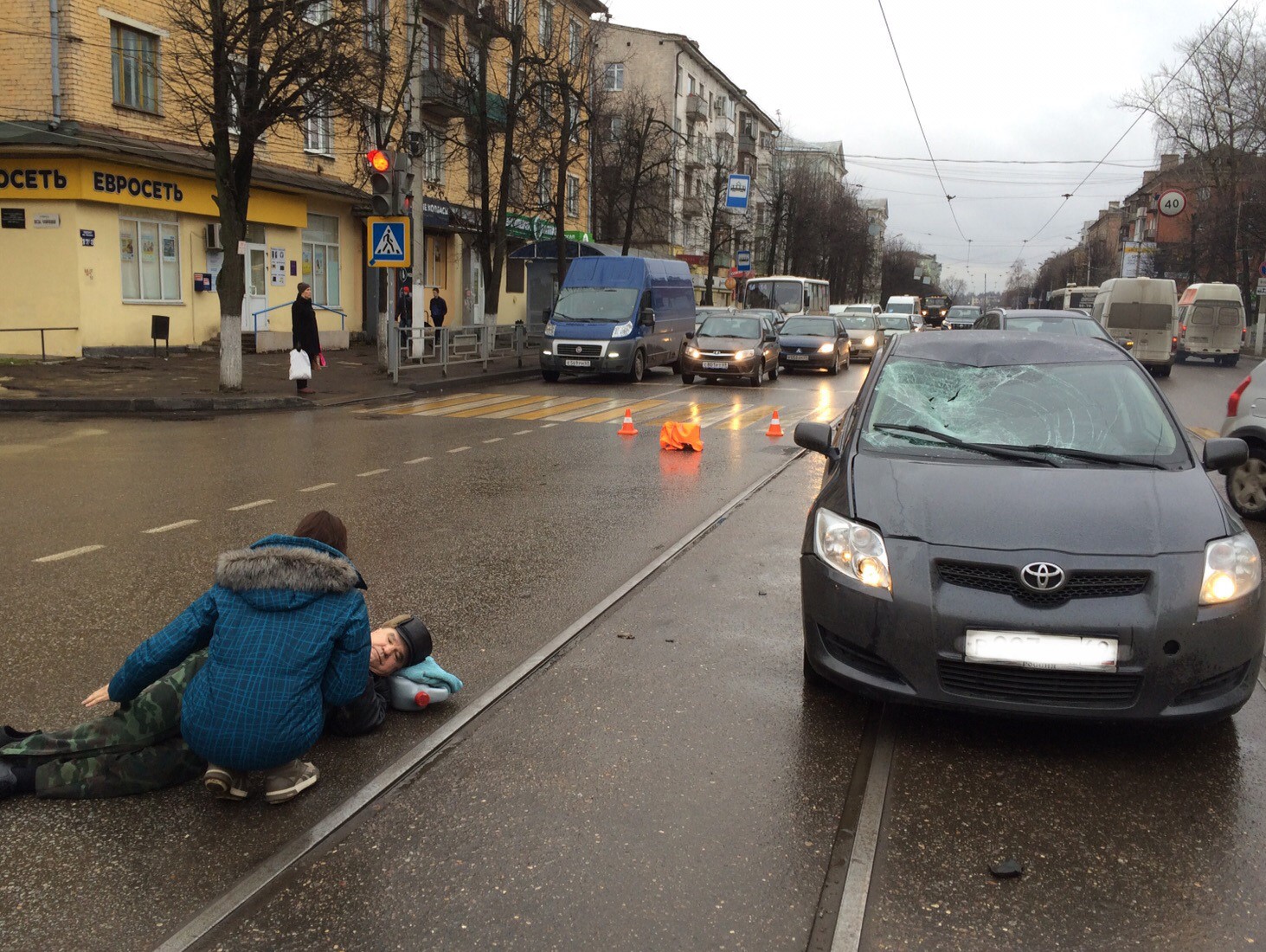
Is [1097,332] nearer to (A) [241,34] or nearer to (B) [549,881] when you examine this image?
(A) [241,34]

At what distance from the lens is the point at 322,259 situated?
3027 centimetres

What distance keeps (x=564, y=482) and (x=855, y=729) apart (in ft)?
20.7

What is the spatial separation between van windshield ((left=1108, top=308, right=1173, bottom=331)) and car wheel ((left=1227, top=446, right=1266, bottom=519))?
25439mm

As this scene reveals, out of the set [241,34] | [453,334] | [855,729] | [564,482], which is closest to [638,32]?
[453,334]

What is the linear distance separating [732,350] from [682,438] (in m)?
10.6

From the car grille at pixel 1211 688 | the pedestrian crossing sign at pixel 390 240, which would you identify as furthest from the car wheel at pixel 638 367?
the car grille at pixel 1211 688

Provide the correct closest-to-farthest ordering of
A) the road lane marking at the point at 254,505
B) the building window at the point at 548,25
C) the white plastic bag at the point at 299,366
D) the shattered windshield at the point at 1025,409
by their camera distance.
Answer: the shattered windshield at the point at 1025,409, the road lane marking at the point at 254,505, the white plastic bag at the point at 299,366, the building window at the point at 548,25

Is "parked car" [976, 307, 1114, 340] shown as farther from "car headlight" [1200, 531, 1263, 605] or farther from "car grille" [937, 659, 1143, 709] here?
"car grille" [937, 659, 1143, 709]

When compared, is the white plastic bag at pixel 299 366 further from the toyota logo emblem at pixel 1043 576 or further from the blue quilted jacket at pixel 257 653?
the toyota logo emblem at pixel 1043 576

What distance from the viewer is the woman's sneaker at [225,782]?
356 cm

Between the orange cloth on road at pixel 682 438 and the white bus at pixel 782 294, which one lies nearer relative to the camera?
the orange cloth on road at pixel 682 438

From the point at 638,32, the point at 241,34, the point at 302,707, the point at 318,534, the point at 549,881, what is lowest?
the point at 549,881

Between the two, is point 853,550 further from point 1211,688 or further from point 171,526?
point 171,526

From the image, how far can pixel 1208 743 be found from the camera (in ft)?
13.8
